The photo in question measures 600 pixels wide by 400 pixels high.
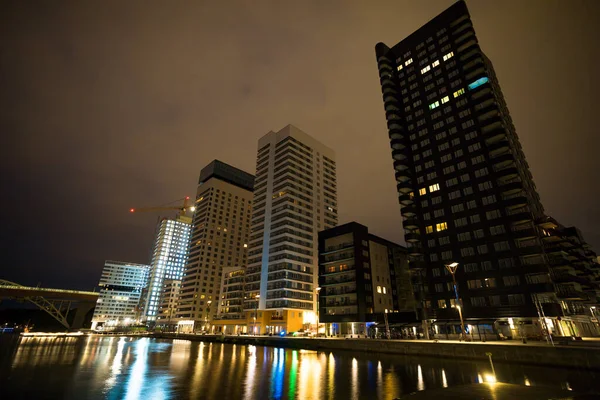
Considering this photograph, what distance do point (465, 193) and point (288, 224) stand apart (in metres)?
61.9

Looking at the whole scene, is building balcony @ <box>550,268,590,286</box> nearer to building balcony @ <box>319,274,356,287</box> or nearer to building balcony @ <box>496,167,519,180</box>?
building balcony @ <box>496,167,519,180</box>

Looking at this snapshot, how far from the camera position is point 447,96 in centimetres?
9175

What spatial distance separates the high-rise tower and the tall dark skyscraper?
119 metres

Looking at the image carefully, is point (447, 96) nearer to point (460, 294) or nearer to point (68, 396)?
point (460, 294)

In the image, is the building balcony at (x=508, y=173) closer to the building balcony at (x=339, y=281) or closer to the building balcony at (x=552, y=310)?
the building balcony at (x=552, y=310)

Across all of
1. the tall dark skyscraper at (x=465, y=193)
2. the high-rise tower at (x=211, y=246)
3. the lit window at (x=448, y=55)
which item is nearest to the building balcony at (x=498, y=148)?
the tall dark skyscraper at (x=465, y=193)

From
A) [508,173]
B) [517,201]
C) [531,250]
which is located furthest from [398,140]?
[531,250]

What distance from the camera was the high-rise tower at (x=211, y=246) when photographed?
166 m

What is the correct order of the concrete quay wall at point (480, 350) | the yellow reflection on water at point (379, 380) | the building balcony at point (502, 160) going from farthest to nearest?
the building balcony at point (502, 160) < the concrete quay wall at point (480, 350) < the yellow reflection on water at point (379, 380)

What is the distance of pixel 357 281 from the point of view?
303 feet

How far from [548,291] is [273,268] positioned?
80.3 metres

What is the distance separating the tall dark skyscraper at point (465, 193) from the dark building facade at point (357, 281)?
1750cm

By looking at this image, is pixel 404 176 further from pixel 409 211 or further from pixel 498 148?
pixel 498 148

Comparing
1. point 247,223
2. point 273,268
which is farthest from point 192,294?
point 273,268
